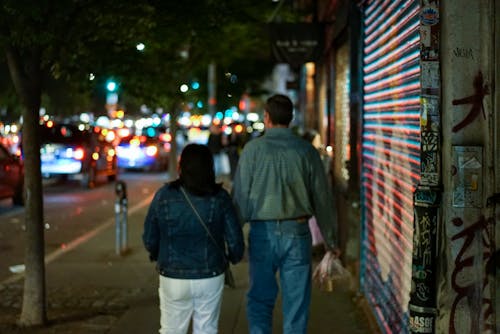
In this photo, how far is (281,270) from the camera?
519 cm

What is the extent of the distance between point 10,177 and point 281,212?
41.3 feet

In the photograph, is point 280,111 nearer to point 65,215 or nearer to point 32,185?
point 32,185

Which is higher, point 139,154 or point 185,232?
point 185,232

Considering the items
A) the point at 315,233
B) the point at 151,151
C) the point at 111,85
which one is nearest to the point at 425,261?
the point at 111,85

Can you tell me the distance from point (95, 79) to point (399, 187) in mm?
3701

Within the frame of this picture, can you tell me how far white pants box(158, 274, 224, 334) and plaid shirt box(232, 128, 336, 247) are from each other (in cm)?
64

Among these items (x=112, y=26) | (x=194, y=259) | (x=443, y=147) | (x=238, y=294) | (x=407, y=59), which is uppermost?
(x=112, y=26)

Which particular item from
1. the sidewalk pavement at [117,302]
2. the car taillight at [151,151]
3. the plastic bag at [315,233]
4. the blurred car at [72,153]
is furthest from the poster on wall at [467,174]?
the car taillight at [151,151]

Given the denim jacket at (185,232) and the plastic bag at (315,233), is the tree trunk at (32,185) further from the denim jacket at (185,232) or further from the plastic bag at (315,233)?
Result: the plastic bag at (315,233)

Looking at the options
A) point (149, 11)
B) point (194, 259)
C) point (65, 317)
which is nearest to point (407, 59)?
point (194, 259)

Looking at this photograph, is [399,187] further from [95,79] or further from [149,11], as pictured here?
[95,79]

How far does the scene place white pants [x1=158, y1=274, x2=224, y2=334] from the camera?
4.63 m

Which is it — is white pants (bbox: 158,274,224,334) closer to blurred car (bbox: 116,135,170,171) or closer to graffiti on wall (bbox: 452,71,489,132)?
graffiti on wall (bbox: 452,71,489,132)

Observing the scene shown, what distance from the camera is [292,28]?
474 inches
